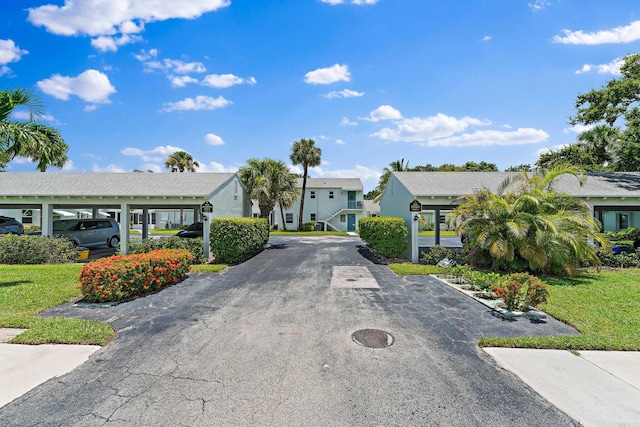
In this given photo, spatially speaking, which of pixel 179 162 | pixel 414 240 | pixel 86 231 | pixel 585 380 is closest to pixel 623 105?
pixel 414 240

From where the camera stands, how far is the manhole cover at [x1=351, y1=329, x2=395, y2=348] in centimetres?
509

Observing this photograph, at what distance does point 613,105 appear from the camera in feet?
54.1

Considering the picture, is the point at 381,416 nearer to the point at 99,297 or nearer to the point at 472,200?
the point at 99,297

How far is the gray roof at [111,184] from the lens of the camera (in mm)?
13828

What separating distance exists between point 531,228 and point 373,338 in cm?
783

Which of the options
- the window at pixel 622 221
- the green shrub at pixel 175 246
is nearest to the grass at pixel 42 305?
the green shrub at pixel 175 246

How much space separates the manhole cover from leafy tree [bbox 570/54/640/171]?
62.1 ft

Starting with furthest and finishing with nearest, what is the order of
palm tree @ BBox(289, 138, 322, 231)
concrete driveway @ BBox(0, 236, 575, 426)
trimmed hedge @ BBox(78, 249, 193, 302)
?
palm tree @ BBox(289, 138, 322, 231) → trimmed hedge @ BBox(78, 249, 193, 302) → concrete driveway @ BBox(0, 236, 575, 426)

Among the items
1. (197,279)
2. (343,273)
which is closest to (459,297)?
(343,273)

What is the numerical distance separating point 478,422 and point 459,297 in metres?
5.12

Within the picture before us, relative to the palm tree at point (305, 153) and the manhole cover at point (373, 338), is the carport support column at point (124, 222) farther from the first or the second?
the palm tree at point (305, 153)

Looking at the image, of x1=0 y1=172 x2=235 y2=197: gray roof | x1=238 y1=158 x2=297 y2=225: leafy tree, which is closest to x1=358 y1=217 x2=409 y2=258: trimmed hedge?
x1=0 y1=172 x2=235 y2=197: gray roof

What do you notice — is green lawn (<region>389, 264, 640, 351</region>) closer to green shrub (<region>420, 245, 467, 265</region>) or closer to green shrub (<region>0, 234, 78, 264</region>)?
green shrub (<region>420, 245, 467, 265</region>)

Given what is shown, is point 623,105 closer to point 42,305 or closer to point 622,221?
point 622,221
